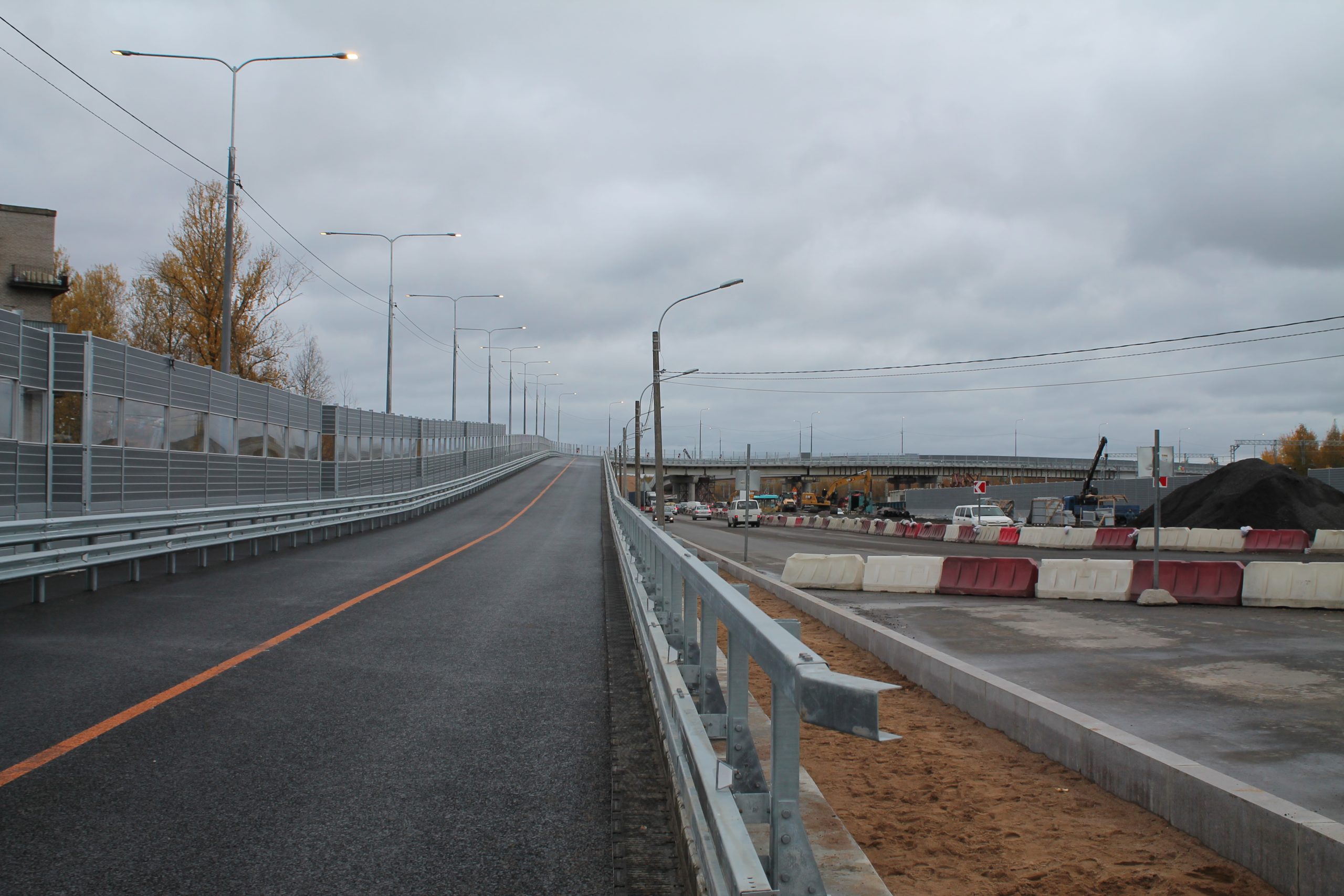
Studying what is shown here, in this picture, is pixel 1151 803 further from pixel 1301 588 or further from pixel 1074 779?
pixel 1301 588

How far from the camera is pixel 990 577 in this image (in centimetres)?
1784

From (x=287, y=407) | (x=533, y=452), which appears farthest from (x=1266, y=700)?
(x=533, y=452)

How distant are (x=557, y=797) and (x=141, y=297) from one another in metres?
58.3

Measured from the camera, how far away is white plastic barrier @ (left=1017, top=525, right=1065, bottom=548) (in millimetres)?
34938

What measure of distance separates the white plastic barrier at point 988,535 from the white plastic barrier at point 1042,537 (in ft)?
7.07

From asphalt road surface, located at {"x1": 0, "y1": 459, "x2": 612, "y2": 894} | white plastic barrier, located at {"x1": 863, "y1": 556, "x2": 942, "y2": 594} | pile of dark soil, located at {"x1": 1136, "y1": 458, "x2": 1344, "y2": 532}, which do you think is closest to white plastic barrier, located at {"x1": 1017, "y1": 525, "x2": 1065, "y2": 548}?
pile of dark soil, located at {"x1": 1136, "y1": 458, "x2": 1344, "y2": 532}

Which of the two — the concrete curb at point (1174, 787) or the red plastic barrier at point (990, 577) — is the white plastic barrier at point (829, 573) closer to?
the red plastic barrier at point (990, 577)

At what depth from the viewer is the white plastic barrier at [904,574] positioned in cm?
1864

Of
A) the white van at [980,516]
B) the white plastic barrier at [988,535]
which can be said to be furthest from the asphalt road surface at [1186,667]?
the white van at [980,516]

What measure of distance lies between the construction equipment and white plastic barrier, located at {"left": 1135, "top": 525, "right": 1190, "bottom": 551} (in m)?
46.5

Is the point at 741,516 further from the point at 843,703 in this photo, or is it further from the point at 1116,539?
the point at 843,703

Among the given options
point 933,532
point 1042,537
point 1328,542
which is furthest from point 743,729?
point 933,532

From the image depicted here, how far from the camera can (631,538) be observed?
1369 cm

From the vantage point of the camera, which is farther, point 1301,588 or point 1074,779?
point 1301,588
